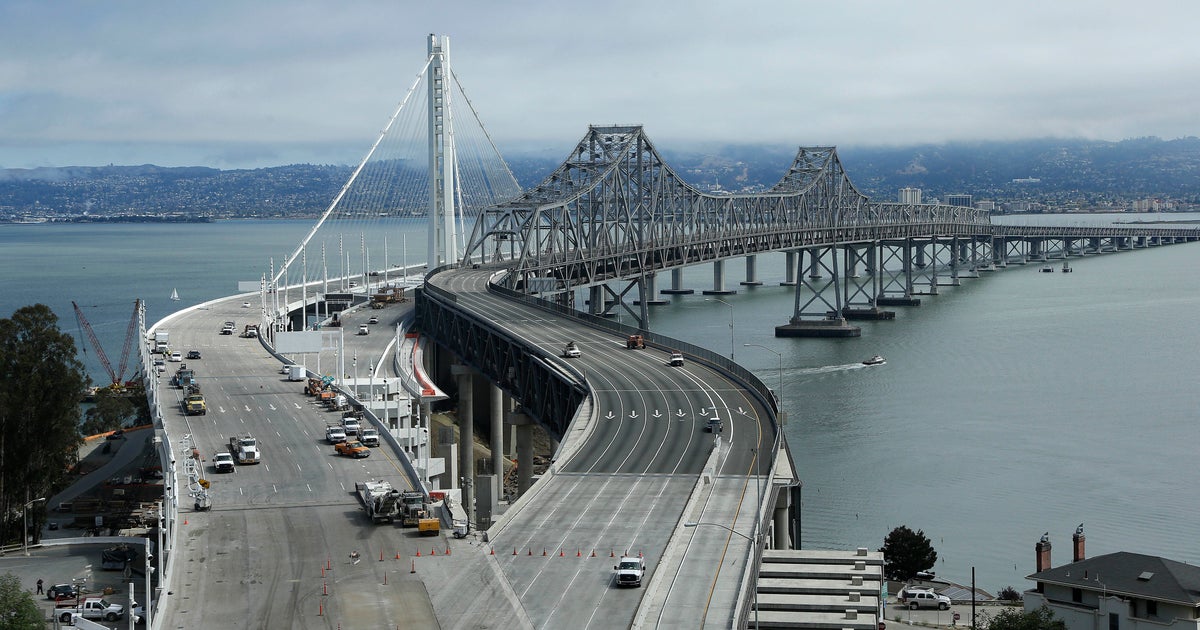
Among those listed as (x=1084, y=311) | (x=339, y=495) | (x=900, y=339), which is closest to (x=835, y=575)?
(x=339, y=495)

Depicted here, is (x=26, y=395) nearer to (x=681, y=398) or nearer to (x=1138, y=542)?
(x=681, y=398)

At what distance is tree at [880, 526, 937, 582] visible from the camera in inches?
2002

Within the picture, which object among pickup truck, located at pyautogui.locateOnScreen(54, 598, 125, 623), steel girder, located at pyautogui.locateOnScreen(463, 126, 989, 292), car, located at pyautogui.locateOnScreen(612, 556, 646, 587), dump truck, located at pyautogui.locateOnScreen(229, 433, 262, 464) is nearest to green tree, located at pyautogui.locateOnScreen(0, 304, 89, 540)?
dump truck, located at pyautogui.locateOnScreen(229, 433, 262, 464)

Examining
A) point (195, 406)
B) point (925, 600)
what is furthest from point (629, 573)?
point (195, 406)

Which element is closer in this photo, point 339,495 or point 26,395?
point 339,495

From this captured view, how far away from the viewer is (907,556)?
167 ft

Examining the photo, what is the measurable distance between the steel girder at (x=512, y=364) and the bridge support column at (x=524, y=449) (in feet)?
2.63

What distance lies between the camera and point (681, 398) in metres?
60.2

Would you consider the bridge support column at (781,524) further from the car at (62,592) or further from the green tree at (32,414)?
the green tree at (32,414)

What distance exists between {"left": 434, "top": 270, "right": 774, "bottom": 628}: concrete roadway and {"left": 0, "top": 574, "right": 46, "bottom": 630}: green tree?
1161 centimetres

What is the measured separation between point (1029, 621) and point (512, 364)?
36.0 metres

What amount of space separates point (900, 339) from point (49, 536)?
8815 cm

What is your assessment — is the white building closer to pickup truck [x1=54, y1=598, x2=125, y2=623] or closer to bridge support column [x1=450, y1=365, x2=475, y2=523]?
pickup truck [x1=54, y1=598, x2=125, y2=623]

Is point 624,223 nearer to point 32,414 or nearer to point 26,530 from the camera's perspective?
point 32,414
